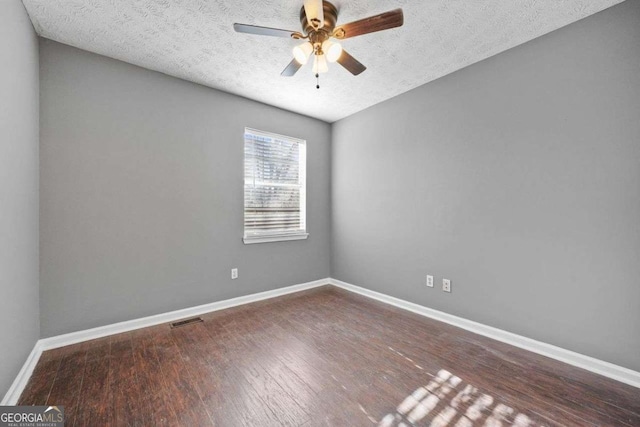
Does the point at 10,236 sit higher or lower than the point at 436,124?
lower

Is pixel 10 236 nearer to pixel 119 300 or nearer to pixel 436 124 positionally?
pixel 119 300

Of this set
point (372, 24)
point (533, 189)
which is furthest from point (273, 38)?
point (533, 189)

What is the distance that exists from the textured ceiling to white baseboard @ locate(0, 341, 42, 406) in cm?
253

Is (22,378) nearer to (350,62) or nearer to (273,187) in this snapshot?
(273,187)

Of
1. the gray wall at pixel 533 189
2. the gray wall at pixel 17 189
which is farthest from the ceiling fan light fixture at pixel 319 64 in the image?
the gray wall at pixel 17 189

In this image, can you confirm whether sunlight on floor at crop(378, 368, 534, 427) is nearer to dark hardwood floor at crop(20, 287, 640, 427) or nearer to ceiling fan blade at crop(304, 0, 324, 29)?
dark hardwood floor at crop(20, 287, 640, 427)

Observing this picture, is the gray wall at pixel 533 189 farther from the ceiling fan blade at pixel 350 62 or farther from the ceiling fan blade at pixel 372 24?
the ceiling fan blade at pixel 372 24

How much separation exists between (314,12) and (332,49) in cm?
→ 24

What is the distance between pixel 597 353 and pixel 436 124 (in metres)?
2.36

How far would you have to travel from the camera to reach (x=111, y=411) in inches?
60.1

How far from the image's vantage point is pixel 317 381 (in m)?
1.81

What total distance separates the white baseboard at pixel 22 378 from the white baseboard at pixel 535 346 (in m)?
3.25

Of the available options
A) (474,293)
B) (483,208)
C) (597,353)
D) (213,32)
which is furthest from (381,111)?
(597,353)

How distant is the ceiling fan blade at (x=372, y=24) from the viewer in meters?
1.61
